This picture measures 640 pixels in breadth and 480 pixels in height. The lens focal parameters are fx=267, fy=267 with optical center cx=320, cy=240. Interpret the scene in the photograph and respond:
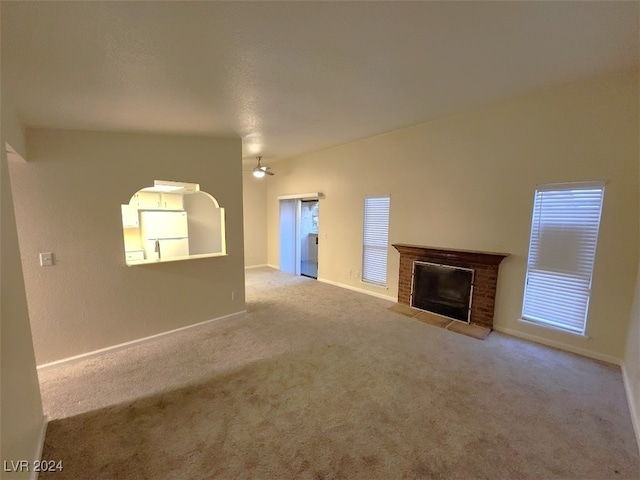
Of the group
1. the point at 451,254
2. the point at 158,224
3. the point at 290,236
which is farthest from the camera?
the point at 290,236

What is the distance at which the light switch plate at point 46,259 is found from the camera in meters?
2.66

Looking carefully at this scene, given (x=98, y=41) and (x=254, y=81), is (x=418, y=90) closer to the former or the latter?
(x=254, y=81)

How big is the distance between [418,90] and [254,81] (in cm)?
165

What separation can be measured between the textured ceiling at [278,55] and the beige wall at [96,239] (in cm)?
31

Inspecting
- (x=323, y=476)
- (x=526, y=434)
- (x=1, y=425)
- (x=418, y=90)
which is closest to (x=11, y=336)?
(x=1, y=425)

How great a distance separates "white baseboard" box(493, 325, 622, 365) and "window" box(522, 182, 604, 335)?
20 centimetres

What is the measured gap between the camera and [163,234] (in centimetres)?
522

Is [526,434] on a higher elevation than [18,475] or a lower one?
lower

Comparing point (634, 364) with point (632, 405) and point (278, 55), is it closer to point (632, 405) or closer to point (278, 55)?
point (632, 405)

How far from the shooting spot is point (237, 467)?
1.66m

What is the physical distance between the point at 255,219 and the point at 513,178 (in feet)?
19.5

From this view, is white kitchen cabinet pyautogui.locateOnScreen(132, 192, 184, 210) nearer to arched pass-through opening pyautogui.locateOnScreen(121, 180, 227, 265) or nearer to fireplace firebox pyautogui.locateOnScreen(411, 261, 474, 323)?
arched pass-through opening pyautogui.locateOnScreen(121, 180, 227, 265)

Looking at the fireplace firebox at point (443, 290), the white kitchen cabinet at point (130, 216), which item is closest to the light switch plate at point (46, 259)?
the white kitchen cabinet at point (130, 216)

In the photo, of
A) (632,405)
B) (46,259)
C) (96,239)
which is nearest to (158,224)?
(96,239)
